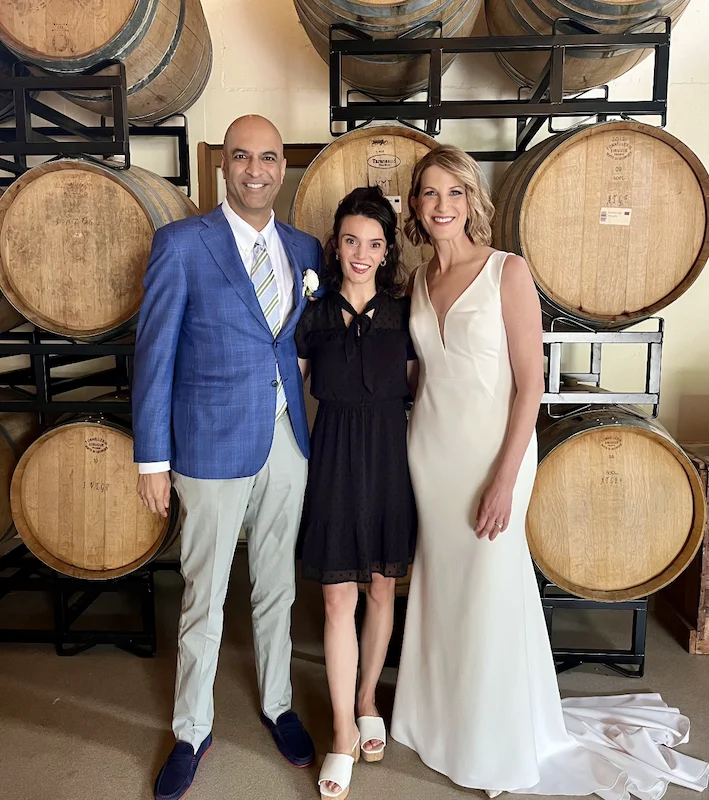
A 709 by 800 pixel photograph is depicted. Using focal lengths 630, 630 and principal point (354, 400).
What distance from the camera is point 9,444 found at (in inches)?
95.7

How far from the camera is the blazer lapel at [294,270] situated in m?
1.83

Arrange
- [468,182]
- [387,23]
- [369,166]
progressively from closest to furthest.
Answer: [468,182] → [387,23] → [369,166]

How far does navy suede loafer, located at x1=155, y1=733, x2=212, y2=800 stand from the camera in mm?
1771

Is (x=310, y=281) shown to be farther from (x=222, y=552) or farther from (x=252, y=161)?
(x=222, y=552)

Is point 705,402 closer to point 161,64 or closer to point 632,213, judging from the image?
point 632,213

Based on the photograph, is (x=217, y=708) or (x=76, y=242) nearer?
(x=76, y=242)

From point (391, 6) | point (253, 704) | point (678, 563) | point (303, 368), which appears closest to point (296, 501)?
point (303, 368)

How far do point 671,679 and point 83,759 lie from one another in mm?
2052

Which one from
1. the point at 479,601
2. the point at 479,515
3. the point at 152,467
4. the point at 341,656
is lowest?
the point at 341,656

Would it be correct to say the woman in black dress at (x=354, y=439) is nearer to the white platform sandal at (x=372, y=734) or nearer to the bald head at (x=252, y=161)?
the white platform sandal at (x=372, y=734)

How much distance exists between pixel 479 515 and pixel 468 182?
904mm

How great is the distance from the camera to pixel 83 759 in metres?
1.96

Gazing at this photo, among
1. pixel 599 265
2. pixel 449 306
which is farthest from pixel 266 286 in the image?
pixel 599 265

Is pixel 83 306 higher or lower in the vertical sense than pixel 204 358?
higher
